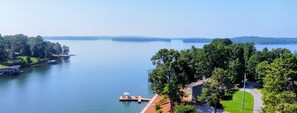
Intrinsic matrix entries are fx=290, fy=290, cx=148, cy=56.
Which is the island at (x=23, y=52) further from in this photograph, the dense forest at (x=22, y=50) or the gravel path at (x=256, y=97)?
the gravel path at (x=256, y=97)

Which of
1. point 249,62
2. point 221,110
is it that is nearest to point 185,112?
point 221,110

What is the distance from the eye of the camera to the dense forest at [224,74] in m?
25.6

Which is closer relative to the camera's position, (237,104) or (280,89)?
(280,89)

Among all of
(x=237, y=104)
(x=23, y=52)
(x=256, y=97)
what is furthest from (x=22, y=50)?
(x=237, y=104)

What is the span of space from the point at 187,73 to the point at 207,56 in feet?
40.9

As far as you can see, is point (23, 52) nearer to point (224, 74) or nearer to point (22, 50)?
point (22, 50)

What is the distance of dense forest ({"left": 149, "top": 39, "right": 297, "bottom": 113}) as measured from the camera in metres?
25.6

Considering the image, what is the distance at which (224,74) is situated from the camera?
2845cm

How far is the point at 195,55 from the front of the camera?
52.3 m

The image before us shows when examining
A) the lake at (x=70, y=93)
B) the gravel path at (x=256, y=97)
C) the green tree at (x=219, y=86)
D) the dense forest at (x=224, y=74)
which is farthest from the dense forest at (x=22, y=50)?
the green tree at (x=219, y=86)

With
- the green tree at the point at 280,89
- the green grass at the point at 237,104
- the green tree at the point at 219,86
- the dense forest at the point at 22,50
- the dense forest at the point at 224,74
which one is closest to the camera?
the green tree at the point at 280,89

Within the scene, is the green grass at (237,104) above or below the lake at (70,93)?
above

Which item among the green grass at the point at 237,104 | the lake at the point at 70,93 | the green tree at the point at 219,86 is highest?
the green tree at the point at 219,86

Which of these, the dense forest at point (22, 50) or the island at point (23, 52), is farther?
the dense forest at point (22, 50)
